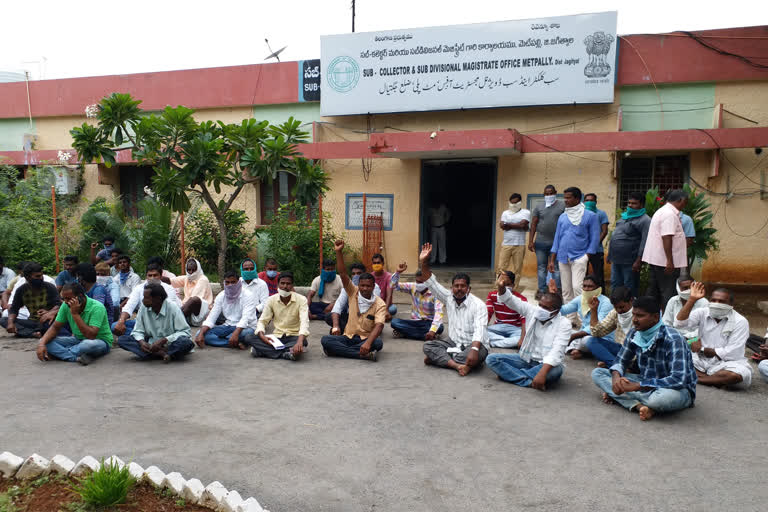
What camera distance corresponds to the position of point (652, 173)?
10547 mm

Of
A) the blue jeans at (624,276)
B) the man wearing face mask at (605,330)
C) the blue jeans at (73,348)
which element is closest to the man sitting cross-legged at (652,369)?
the man wearing face mask at (605,330)

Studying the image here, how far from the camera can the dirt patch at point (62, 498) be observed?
9.09 feet

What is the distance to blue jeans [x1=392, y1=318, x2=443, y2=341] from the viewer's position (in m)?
7.06

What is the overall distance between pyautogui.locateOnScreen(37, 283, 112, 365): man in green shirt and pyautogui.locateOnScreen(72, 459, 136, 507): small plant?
11.0 feet

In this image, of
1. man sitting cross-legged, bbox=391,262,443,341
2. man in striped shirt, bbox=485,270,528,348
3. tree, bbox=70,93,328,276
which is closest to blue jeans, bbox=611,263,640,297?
man in striped shirt, bbox=485,270,528,348

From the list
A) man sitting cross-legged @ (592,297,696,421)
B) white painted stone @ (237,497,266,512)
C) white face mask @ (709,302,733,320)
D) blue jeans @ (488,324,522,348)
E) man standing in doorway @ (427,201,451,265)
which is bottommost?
blue jeans @ (488,324,522,348)

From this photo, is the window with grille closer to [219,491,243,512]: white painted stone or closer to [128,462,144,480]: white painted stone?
[219,491,243,512]: white painted stone

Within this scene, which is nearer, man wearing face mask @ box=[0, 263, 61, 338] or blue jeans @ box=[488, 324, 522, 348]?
blue jeans @ box=[488, 324, 522, 348]

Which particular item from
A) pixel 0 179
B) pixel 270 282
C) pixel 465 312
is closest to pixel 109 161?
pixel 270 282

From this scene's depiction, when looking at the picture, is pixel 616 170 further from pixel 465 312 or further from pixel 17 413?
pixel 17 413

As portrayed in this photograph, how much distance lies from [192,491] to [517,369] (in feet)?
10.7

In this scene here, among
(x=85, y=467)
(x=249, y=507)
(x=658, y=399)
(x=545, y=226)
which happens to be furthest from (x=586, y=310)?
(x=85, y=467)

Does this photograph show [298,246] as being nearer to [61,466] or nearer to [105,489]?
[61,466]

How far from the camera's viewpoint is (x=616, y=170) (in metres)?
10.1
